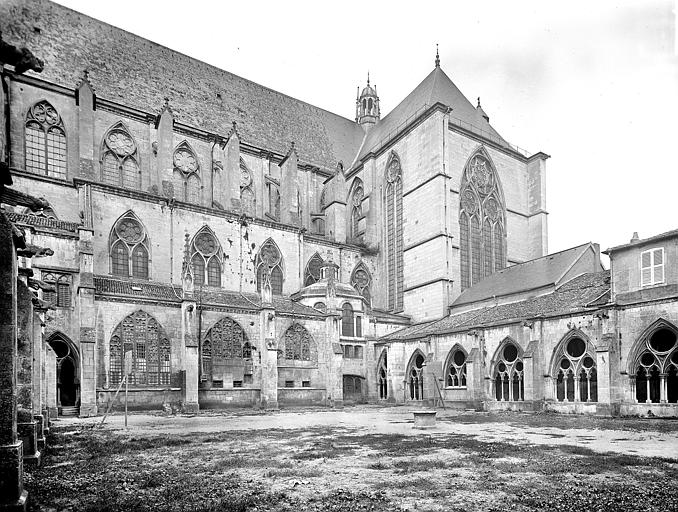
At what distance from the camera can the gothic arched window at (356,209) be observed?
46.0 m

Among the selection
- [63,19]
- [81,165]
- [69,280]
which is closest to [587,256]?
[69,280]

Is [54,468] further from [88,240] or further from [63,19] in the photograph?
[63,19]

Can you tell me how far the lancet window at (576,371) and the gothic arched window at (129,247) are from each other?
23299mm

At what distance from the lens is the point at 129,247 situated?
3094 cm

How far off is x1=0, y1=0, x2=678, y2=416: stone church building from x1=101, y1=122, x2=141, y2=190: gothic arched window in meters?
0.12

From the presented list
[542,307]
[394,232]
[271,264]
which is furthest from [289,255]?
[542,307]

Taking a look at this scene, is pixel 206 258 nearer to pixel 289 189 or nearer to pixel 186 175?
pixel 186 175

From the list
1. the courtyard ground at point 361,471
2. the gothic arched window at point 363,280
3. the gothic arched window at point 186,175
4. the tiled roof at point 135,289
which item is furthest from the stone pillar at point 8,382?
the gothic arched window at point 363,280

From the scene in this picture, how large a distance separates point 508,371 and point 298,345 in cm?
1248

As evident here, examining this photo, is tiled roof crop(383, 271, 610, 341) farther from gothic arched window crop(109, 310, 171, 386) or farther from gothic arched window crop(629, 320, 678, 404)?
gothic arched window crop(109, 310, 171, 386)

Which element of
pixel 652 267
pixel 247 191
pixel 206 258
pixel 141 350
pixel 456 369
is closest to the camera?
pixel 652 267

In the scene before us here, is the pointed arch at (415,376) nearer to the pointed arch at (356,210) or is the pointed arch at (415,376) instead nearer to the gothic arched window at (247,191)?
the pointed arch at (356,210)

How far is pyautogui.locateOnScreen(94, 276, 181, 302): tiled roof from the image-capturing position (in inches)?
1055

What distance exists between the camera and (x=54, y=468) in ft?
31.3
